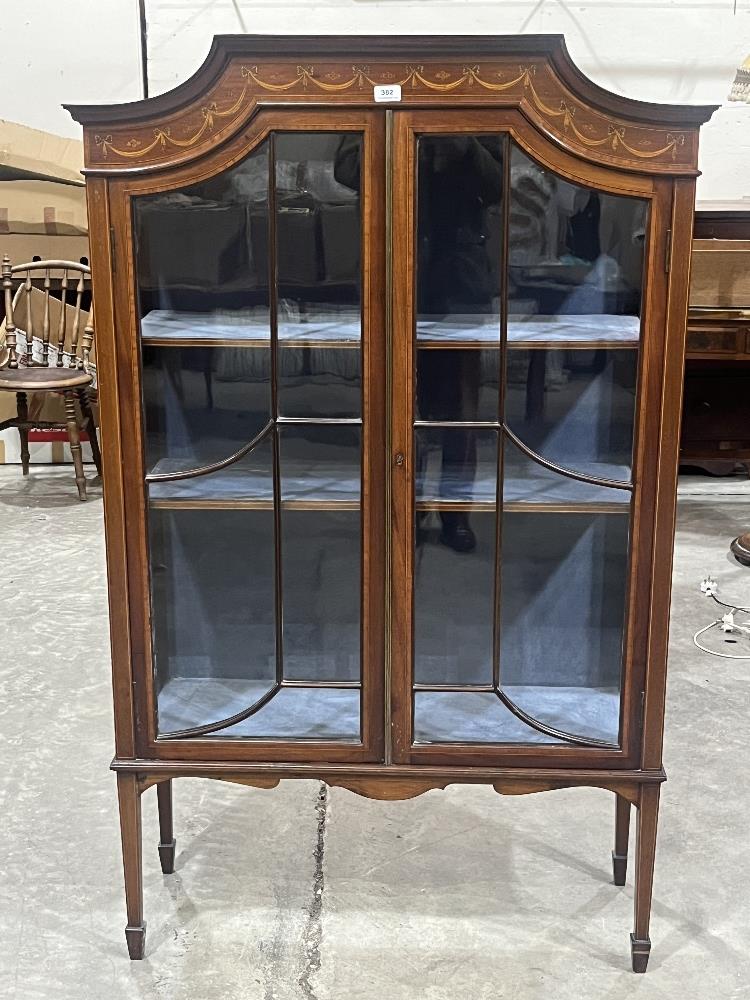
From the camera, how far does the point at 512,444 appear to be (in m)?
1.55

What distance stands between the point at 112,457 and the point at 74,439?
3281mm

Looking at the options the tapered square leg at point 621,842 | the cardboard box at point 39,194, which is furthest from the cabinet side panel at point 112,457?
the cardboard box at point 39,194

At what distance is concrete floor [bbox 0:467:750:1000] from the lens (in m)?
1.65

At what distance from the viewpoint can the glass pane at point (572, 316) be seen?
146 centimetres

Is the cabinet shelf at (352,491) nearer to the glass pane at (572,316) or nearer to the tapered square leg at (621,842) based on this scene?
the glass pane at (572,316)

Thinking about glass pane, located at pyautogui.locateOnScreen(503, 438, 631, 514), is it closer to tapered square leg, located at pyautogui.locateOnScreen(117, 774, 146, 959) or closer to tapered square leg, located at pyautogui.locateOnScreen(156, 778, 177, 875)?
tapered square leg, located at pyautogui.locateOnScreen(117, 774, 146, 959)

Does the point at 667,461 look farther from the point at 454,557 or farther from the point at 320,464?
the point at 320,464

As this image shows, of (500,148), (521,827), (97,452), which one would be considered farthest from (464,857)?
(97,452)

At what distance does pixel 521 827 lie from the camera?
2100mm

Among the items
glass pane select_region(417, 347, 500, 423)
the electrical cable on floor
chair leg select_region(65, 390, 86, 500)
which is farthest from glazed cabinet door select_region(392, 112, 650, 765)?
chair leg select_region(65, 390, 86, 500)

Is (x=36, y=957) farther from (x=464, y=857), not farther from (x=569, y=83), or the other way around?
(x=569, y=83)

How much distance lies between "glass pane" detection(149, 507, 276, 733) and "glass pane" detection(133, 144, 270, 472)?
113 mm

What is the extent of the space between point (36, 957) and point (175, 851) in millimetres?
351

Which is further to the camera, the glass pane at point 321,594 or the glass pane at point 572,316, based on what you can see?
the glass pane at point 321,594
